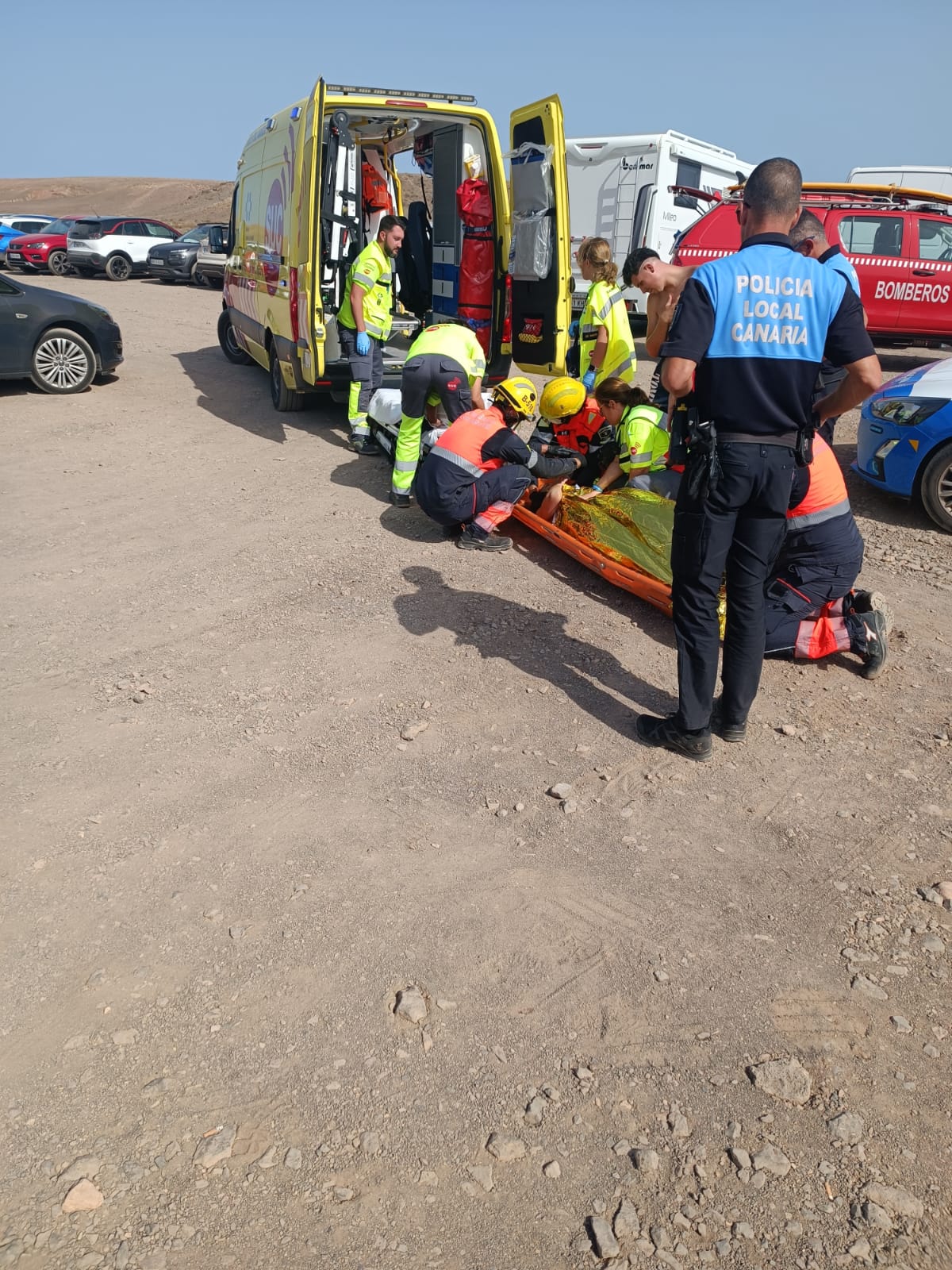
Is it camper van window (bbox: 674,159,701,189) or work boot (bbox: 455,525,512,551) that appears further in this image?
camper van window (bbox: 674,159,701,189)

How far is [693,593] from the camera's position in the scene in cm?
354

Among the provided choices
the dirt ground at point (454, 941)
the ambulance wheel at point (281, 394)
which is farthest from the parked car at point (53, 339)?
the dirt ground at point (454, 941)

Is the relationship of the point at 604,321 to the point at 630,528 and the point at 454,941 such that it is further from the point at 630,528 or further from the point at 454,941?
the point at 454,941

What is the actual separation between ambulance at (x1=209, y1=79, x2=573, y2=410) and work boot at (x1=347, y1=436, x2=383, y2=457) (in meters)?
0.55

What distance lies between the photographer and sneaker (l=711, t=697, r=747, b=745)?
384 centimetres

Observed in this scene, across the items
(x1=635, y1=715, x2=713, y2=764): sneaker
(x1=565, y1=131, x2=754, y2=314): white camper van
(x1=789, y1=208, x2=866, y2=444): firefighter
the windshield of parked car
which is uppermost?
(x1=565, y1=131, x2=754, y2=314): white camper van

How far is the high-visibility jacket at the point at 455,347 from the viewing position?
6.29 metres

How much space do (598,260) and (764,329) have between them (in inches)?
145

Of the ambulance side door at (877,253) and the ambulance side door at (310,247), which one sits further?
the ambulance side door at (877,253)

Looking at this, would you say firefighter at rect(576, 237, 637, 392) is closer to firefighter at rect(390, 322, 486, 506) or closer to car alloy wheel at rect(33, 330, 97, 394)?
firefighter at rect(390, 322, 486, 506)

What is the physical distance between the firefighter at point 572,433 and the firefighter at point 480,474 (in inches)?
8.5

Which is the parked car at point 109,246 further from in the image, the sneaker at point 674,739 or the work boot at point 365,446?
the sneaker at point 674,739

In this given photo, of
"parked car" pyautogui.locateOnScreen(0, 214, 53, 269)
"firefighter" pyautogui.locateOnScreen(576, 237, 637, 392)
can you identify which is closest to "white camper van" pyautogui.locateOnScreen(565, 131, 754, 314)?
"firefighter" pyautogui.locateOnScreen(576, 237, 637, 392)

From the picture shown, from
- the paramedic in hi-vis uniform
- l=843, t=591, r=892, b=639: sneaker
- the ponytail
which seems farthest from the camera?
the paramedic in hi-vis uniform
